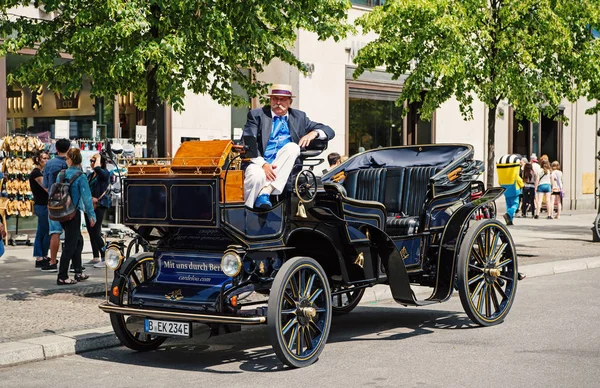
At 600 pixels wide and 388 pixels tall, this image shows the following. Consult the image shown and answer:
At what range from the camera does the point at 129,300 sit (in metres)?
7.52

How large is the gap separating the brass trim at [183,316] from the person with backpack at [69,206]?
3935mm

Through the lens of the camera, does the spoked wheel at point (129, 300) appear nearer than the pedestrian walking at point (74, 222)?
Yes

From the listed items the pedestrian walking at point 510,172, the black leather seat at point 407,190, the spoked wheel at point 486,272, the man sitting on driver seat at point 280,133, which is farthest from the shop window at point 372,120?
the man sitting on driver seat at point 280,133

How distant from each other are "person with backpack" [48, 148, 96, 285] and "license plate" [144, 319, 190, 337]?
14.1ft

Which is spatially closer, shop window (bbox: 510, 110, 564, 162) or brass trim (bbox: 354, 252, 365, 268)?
brass trim (bbox: 354, 252, 365, 268)

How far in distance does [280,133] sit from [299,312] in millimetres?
1758

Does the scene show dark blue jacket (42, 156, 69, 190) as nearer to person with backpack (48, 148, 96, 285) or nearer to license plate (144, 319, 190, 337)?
person with backpack (48, 148, 96, 285)

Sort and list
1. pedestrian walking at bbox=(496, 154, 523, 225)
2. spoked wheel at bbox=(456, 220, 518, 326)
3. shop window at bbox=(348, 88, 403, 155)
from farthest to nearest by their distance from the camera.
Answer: shop window at bbox=(348, 88, 403, 155) → pedestrian walking at bbox=(496, 154, 523, 225) → spoked wheel at bbox=(456, 220, 518, 326)

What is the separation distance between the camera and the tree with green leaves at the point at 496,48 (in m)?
15.5

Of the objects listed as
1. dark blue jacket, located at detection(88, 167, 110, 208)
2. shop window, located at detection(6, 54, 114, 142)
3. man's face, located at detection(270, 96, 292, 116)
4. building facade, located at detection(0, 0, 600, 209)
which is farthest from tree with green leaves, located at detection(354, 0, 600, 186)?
man's face, located at detection(270, 96, 292, 116)

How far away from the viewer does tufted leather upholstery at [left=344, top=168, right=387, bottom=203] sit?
375 inches

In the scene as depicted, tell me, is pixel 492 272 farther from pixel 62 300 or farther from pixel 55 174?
pixel 55 174

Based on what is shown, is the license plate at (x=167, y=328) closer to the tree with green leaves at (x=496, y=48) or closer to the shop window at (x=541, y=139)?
the tree with green leaves at (x=496, y=48)

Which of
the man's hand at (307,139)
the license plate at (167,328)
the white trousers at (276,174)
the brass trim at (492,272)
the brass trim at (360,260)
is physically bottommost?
the license plate at (167,328)
